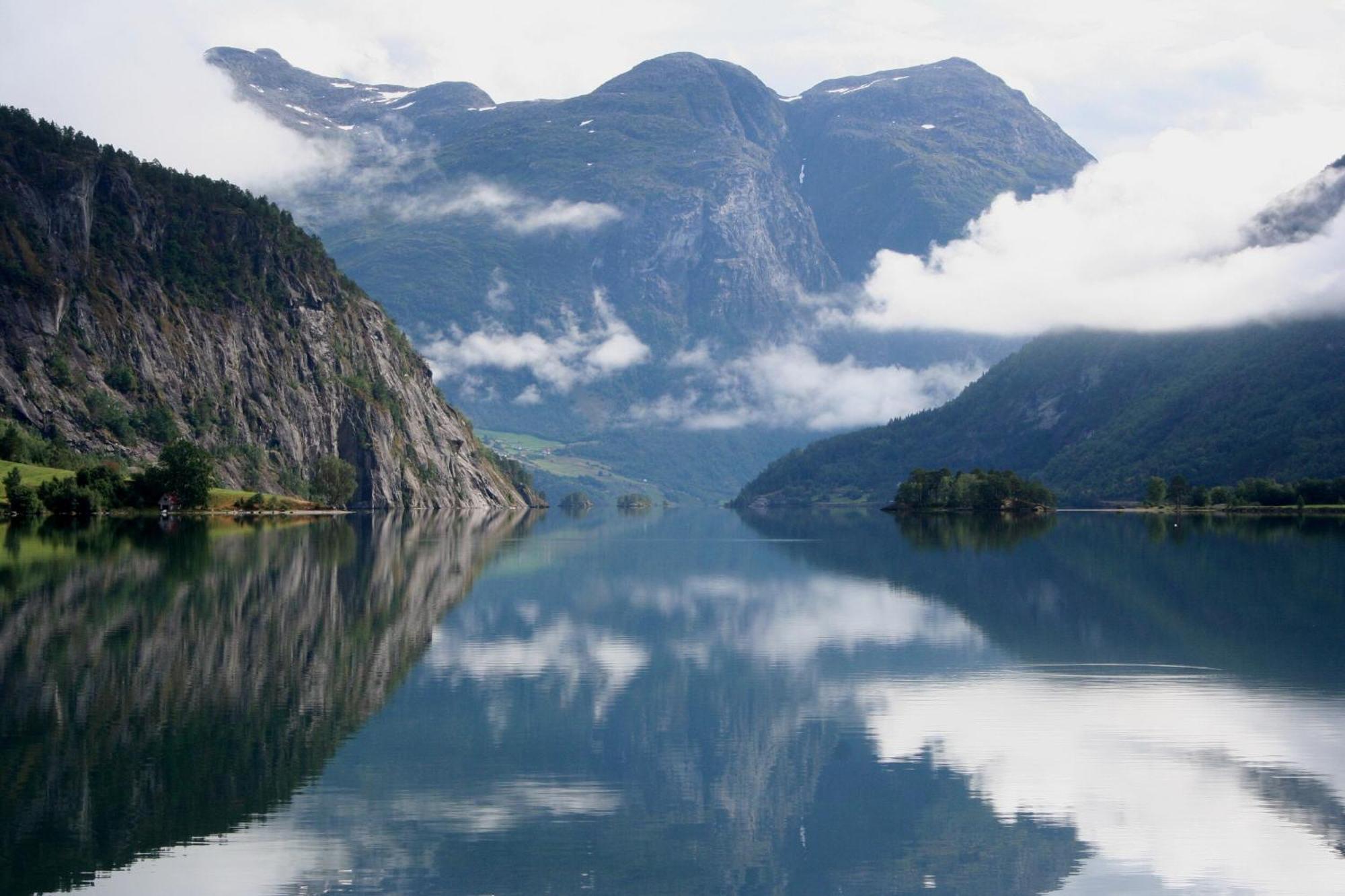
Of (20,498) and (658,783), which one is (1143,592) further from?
(20,498)

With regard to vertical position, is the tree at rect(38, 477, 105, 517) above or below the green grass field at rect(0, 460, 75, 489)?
below

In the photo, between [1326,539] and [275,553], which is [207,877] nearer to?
[275,553]

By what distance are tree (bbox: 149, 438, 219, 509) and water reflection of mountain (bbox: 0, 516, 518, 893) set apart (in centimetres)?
9139

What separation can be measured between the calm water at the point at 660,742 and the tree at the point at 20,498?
A: 275 ft

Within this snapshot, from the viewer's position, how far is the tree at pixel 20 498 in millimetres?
153625

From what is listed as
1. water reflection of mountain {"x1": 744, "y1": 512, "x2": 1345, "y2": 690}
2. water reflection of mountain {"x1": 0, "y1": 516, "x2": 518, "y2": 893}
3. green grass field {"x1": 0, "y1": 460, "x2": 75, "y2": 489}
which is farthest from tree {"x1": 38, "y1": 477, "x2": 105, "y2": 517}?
water reflection of mountain {"x1": 744, "y1": 512, "x2": 1345, "y2": 690}

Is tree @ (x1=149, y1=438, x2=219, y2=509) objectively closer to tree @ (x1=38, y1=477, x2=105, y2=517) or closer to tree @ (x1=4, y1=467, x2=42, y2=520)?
tree @ (x1=38, y1=477, x2=105, y2=517)

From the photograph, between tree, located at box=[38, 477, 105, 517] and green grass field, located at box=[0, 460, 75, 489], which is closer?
tree, located at box=[38, 477, 105, 517]

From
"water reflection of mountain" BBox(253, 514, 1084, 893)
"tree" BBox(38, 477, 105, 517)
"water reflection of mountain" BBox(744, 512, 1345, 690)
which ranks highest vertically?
"tree" BBox(38, 477, 105, 517)

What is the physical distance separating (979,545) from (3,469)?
111718 mm

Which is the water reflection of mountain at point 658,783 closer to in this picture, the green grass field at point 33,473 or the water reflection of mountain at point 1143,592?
the water reflection of mountain at point 1143,592

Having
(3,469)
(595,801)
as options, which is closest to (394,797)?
(595,801)

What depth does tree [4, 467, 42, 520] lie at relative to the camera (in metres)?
154

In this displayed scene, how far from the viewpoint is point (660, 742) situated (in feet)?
124
